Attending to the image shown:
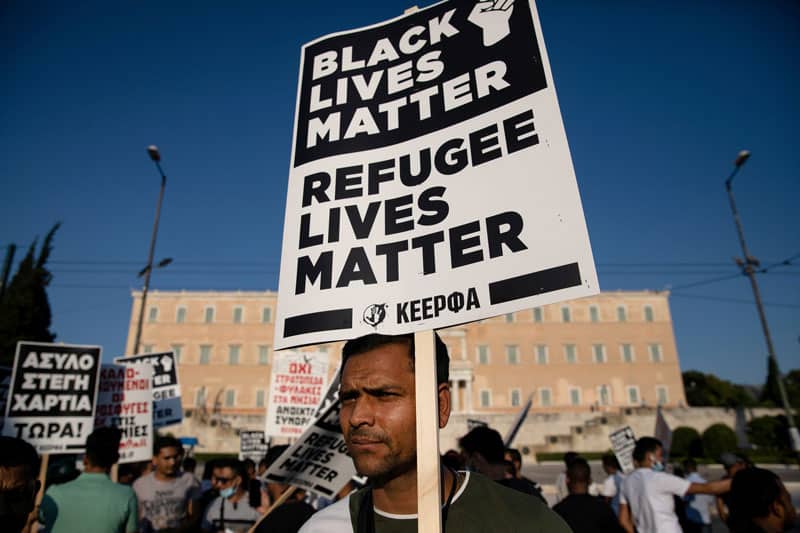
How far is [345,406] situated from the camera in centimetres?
176

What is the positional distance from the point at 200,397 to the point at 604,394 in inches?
1664

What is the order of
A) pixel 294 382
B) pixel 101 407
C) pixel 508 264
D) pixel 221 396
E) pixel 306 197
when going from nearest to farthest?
pixel 508 264 < pixel 306 197 < pixel 101 407 < pixel 294 382 < pixel 221 396

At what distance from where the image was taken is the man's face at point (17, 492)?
2268mm

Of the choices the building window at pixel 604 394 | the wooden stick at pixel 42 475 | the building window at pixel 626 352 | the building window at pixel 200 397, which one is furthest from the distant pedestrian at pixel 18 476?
the building window at pixel 626 352

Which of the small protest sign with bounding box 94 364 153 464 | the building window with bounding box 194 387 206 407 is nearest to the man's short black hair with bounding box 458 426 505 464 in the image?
the small protest sign with bounding box 94 364 153 464

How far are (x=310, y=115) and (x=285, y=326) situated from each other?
0.99 meters

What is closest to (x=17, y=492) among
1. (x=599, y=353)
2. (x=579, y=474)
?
(x=579, y=474)

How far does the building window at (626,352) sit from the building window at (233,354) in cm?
4113

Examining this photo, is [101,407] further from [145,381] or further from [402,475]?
[402,475]

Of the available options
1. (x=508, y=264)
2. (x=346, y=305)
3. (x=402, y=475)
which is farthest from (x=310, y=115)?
(x=402, y=475)

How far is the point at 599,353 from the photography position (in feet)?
179

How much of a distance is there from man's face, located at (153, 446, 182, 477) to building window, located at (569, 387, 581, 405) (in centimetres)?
5281

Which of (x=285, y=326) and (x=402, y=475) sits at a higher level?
(x=285, y=326)

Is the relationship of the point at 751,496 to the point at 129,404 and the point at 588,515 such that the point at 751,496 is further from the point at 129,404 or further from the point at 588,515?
the point at 129,404
